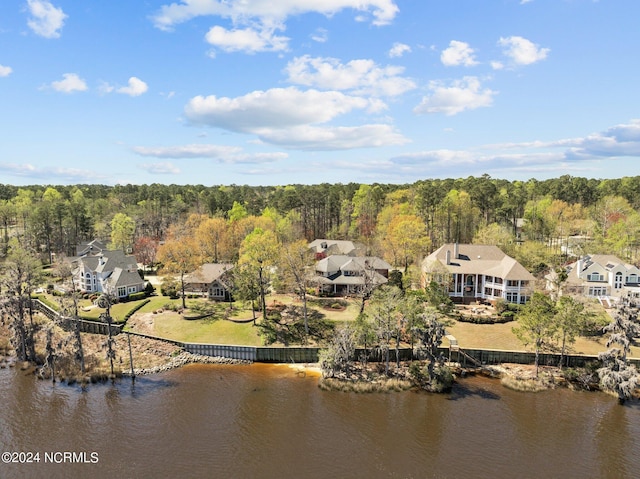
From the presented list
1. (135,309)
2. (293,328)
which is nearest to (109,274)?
(135,309)

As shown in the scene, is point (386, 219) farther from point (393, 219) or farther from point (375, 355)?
point (375, 355)

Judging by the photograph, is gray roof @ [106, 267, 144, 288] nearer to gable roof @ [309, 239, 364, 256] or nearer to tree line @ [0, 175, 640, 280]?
tree line @ [0, 175, 640, 280]

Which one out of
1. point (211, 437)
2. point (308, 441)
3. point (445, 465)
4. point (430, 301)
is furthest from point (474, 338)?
point (211, 437)

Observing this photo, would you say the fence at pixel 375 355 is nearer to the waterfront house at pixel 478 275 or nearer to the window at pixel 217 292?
the window at pixel 217 292

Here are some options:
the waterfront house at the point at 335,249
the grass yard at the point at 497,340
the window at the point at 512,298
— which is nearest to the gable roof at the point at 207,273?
the waterfront house at the point at 335,249

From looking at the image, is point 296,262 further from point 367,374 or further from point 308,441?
point 308,441

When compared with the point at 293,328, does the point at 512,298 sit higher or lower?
higher
